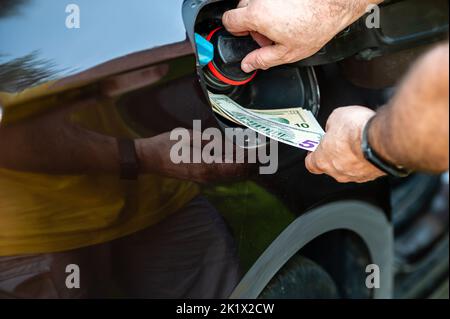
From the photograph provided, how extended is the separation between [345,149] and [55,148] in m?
0.67

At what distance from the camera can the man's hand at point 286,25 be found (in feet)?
5.57

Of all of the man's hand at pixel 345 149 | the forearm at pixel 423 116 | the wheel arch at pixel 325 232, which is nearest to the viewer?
the forearm at pixel 423 116

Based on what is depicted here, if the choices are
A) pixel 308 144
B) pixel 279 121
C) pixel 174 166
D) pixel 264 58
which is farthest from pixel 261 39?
pixel 174 166

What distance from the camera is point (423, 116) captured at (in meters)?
1.29

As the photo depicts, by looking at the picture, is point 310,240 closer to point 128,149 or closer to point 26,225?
point 128,149

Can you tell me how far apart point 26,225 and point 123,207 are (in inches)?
8.1

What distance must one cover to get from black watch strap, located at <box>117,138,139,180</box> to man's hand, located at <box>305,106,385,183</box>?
0.46 metres

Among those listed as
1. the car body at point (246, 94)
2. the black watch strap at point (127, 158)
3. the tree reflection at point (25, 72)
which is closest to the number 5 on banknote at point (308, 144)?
the car body at point (246, 94)

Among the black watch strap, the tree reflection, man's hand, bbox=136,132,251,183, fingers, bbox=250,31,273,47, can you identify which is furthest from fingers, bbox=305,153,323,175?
the tree reflection

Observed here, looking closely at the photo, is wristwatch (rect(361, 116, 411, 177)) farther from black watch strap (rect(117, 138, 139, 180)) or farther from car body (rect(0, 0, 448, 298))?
black watch strap (rect(117, 138, 139, 180))

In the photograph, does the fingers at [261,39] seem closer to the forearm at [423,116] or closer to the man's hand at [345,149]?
the man's hand at [345,149]

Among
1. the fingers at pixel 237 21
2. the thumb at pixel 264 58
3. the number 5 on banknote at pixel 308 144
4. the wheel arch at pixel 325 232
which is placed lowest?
the wheel arch at pixel 325 232

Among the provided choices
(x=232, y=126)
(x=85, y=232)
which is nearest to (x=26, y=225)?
(x=85, y=232)

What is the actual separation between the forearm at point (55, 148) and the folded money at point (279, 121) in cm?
30
